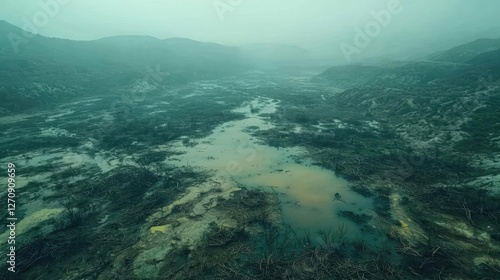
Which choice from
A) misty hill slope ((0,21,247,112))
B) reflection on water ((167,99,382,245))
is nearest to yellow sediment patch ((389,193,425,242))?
reflection on water ((167,99,382,245))

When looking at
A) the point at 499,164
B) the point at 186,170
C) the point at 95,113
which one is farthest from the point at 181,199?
the point at 95,113

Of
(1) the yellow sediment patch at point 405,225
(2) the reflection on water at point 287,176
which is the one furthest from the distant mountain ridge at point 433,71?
(1) the yellow sediment patch at point 405,225

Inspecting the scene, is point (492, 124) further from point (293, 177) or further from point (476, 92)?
point (293, 177)

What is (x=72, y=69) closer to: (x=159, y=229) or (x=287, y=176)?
(x=287, y=176)

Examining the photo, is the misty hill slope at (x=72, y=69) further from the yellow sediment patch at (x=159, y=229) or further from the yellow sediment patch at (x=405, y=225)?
the yellow sediment patch at (x=405, y=225)

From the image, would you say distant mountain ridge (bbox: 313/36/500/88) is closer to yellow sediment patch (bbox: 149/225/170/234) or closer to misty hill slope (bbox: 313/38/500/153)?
misty hill slope (bbox: 313/38/500/153)

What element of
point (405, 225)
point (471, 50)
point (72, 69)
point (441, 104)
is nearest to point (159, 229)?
point (405, 225)

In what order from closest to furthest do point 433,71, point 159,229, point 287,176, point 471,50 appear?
point 159,229, point 287,176, point 433,71, point 471,50
